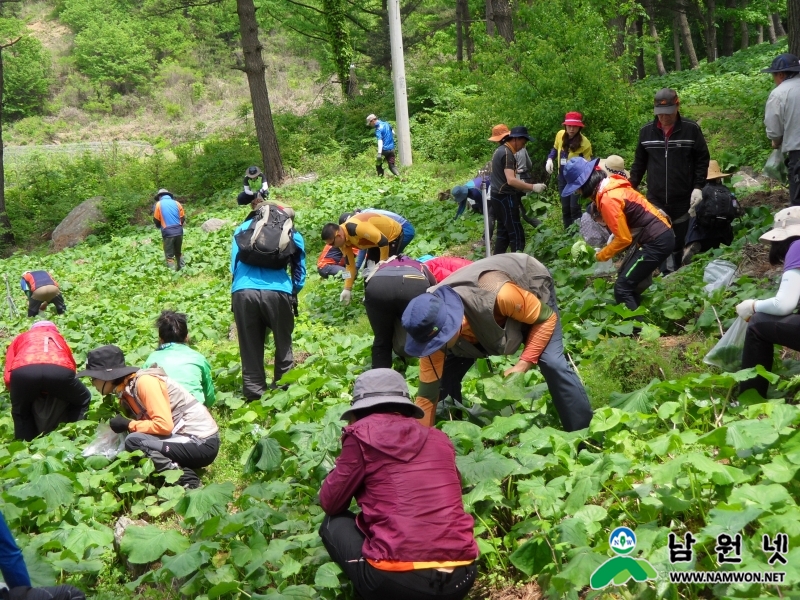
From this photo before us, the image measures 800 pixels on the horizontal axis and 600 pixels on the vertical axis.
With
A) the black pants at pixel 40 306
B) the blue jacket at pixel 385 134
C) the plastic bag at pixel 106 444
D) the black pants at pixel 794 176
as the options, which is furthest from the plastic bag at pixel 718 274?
the blue jacket at pixel 385 134

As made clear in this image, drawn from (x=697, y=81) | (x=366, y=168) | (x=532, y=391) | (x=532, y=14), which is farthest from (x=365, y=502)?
(x=697, y=81)

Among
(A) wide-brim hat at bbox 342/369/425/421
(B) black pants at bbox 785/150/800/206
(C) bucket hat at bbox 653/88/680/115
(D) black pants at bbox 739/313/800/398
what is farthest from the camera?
(C) bucket hat at bbox 653/88/680/115

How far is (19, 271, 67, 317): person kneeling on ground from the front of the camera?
40.6ft

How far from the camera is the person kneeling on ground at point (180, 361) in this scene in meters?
6.29

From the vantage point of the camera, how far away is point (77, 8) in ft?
206

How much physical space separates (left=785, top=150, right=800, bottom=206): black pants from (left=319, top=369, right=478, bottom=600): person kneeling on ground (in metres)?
5.17

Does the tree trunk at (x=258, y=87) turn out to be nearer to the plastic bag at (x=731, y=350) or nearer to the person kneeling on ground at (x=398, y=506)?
the plastic bag at (x=731, y=350)

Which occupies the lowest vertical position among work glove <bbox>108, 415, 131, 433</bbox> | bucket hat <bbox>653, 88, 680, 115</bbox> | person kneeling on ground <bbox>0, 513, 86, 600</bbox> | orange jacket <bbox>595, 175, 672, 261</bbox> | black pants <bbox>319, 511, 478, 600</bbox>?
black pants <bbox>319, 511, 478, 600</bbox>

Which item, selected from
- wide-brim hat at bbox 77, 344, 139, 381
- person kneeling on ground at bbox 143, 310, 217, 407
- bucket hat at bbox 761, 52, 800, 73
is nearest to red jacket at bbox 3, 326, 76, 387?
wide-brim hat at bbox 77, 344, 139, 381

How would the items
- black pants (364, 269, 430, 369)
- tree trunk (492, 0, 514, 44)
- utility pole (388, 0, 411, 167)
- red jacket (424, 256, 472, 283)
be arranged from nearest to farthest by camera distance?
black pants (364, 269, 430, 369)
red jacket (424, 256, 472, 283)
utility pole (388, 0, 411, 167)
tree trunk (492, 0, 514, 44)

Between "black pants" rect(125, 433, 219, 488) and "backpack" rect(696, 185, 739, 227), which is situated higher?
"backpack" rect(696, 185, 739, 227)

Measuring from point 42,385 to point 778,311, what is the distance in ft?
19.3

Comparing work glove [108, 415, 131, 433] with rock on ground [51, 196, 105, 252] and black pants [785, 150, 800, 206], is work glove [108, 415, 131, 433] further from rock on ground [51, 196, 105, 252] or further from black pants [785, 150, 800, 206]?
rock on ground [51, 196, 105, 252]

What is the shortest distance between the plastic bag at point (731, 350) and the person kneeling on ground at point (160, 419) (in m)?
3.62
